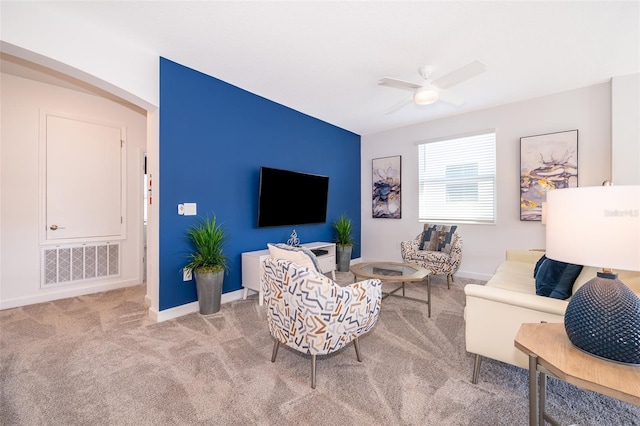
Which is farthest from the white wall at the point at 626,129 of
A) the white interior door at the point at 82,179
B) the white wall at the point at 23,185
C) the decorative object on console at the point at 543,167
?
the white wall at the point at 23,185

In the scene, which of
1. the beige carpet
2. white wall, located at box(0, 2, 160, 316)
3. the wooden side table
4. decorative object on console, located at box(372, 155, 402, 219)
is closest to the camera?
the wooden side table

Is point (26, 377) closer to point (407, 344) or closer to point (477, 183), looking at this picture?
point (407, 344)

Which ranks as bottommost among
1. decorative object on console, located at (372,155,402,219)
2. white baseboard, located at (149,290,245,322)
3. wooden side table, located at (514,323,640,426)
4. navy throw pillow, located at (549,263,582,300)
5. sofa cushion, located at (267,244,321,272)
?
white baseboard, located at (149,290,245,322)

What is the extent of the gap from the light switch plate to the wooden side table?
316 cm

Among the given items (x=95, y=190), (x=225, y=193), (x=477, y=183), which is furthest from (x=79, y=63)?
(x=477, y=183)

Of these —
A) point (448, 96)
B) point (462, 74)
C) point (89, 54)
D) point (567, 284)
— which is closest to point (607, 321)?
point (567, 284)

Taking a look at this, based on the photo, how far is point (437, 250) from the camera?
4.37m

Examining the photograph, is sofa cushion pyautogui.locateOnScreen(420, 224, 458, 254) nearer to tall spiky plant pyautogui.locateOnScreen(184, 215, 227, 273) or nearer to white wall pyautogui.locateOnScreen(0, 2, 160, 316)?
tall spiky plant pyautogui.locateOnScreen(184, 215, 227, 273)

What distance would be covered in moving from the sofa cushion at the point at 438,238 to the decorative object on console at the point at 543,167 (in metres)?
1.07

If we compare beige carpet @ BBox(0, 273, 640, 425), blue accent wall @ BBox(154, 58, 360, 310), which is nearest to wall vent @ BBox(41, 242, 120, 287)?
beige carpet @ BBox(0, 273, 640, 425)

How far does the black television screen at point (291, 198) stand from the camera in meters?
3.94

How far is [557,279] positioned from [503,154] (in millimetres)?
2987

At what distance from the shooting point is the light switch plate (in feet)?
10.4

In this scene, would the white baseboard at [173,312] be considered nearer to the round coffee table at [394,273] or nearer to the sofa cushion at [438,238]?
the round coffee table at [394,273]
